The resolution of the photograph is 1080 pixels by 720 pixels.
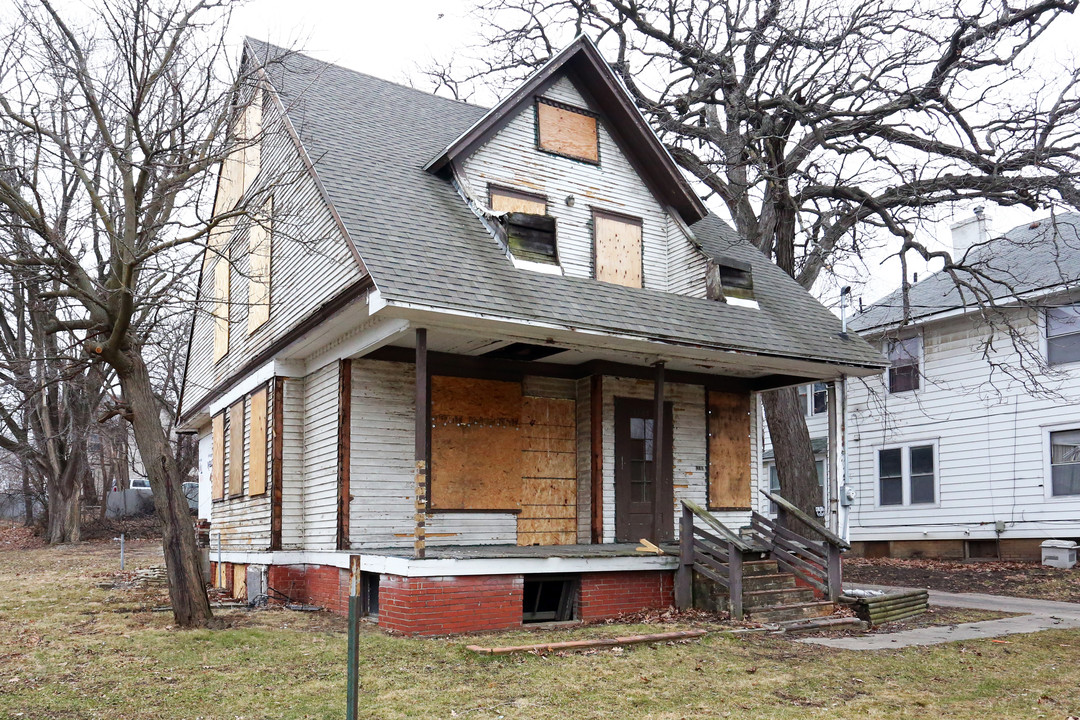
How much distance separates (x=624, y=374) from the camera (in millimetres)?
14336

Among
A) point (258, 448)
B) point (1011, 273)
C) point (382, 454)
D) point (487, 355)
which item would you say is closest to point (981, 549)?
point (1011, 273)

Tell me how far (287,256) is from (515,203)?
3.54m

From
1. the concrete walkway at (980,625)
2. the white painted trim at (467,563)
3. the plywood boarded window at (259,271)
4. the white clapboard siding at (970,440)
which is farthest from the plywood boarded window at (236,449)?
the white clapboard siding at (970,440)

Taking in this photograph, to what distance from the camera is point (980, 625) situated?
11.9 metres

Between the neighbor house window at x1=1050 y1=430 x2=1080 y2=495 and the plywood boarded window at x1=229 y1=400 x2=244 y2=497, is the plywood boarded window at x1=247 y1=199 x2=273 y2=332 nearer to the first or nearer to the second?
the plywood boarded window at x1=229 y1=400 x2=244 y2=497

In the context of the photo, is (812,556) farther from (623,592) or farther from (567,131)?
(567,131)

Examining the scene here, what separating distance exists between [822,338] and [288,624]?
8803 mm

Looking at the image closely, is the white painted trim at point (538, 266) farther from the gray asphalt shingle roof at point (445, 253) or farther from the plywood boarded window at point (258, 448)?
the plywood boarded window at point (258, 448)

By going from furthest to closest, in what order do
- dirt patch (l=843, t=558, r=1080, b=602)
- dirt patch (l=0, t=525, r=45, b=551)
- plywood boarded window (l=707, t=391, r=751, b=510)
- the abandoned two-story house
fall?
1. dirt patch (l=0, t=525, r=45, b=551)
2. dirt patch (l=843, t=558, r=1080, b=602)
3. plywood boarded window (l=707, t=391, r=751, b=510)
4. the abandoned two-story house

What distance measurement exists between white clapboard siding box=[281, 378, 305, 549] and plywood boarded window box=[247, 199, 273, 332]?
1680mm

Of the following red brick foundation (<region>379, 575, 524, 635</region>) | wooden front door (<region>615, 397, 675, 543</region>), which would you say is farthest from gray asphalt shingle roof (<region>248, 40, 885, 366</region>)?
red brick foundation (<region>379, 575, 524, 635</region>)

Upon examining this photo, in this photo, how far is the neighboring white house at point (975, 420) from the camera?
20969 mm

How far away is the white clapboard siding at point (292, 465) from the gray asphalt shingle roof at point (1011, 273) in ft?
41.3

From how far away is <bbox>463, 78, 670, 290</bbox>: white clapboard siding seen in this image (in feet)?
46.1
